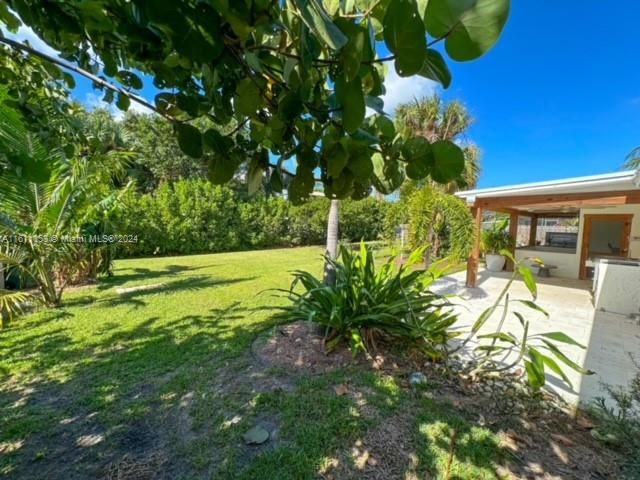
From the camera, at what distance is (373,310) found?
3.34 m

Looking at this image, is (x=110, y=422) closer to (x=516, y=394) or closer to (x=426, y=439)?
(x=426, y=439)

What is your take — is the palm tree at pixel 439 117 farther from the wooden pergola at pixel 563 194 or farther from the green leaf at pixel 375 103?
the green leaf at pixel 375 103

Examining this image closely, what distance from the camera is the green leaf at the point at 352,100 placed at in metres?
0.50

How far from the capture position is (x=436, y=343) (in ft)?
10.9

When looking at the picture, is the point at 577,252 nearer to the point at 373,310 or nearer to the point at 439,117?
the point at 439,117

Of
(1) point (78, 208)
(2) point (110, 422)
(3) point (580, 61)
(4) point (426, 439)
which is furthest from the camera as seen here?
(3) point (580, 61)

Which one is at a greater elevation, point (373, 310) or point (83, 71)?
point (83, 71)

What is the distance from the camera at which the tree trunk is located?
3779 millimetres

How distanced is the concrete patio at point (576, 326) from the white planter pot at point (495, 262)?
5.87 feet

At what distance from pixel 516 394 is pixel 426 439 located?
1.19m

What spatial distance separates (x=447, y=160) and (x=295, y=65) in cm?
37

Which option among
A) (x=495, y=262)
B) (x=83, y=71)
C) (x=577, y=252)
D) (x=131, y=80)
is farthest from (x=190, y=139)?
(x=577, y=252)

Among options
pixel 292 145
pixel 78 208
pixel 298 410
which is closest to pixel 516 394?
pixel 298 410

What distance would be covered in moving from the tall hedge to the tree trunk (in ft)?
18.8
